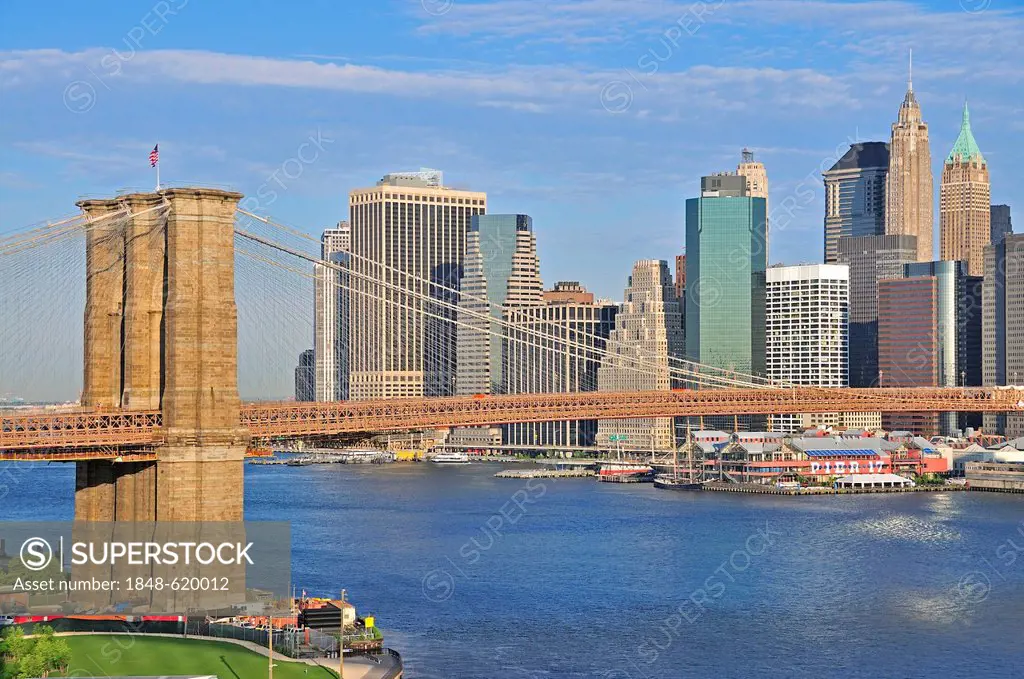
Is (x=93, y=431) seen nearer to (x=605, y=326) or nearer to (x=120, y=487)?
(x=120, y=487)

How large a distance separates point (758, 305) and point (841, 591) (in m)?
129

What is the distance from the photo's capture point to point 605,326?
557 feet

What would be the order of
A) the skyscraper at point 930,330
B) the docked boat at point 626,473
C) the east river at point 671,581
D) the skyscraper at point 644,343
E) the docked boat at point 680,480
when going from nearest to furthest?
the east river at point 671,581
the docked boat at point 680,480
the docked boat at point 626,473
the skyscraper at point 644,343
the skyscraper at point 930,330

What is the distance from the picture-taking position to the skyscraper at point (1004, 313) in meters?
160

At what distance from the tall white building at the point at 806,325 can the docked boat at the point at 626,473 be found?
58314mm

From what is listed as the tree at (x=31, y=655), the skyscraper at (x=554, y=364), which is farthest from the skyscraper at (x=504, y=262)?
the tree at (x=31, y=655)

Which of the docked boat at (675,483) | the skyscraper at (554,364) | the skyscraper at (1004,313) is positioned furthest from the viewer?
the skyscraper at (1004,313)

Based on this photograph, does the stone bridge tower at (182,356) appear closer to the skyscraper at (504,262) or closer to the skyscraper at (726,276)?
the skyscraper at (504,262)

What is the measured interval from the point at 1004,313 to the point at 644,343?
36.4 m

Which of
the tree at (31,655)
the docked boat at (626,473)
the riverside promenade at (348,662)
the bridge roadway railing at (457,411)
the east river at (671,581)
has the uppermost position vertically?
the bridge roadway railing at (457,411)

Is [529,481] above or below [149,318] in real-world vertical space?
below

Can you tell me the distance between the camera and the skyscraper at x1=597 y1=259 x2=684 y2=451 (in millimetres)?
139250

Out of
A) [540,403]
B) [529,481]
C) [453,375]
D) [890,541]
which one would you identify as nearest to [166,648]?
[540,403]

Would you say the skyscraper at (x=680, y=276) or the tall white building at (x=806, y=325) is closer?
the tall white building at (x=806, y=325)
